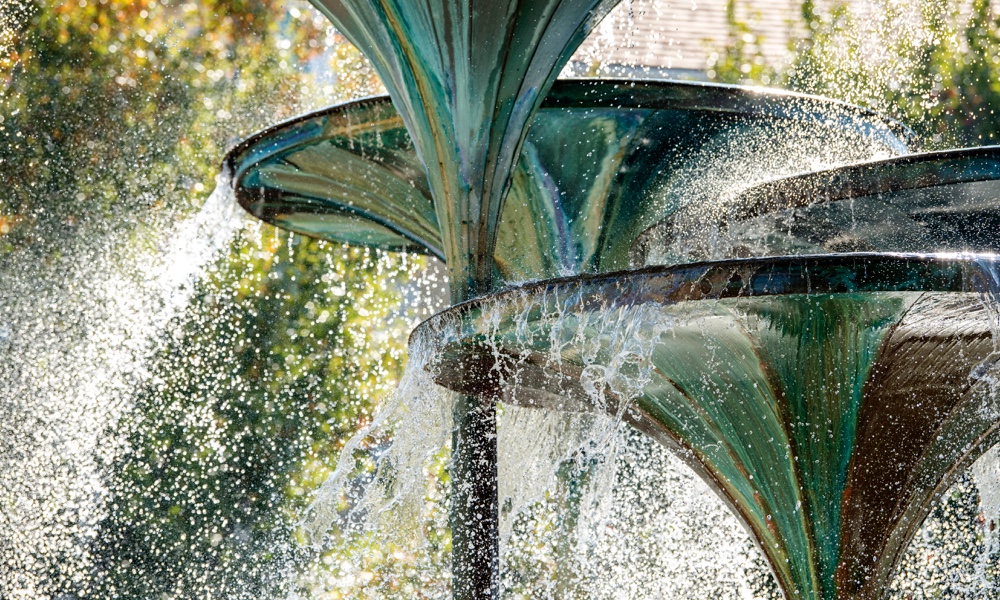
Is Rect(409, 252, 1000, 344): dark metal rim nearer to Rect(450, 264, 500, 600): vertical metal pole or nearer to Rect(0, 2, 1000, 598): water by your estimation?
Rect(450, 264, 500, 600): vertical metal pole

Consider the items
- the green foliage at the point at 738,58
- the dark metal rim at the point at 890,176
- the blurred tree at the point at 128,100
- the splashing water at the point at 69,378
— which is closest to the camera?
the dark metal rim at the point at 890,176

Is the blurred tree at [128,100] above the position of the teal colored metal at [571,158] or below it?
above

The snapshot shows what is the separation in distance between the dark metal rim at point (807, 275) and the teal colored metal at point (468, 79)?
84 centimetres

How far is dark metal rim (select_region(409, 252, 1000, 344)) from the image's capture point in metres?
2.17

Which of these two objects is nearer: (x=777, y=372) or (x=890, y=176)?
(x=777, y=372)

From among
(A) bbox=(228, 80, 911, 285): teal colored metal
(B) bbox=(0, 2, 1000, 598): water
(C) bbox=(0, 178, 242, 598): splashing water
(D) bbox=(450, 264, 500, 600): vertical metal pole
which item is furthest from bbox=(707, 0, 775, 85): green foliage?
(D) bbox=(450, 264, 500, 600): vertical metal pole

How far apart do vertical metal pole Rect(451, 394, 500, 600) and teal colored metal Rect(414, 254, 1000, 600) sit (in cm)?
21

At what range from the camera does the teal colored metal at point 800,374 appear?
225cm

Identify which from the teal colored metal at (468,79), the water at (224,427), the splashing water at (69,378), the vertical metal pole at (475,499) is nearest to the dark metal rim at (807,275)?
the teal colored metal at (468,79)

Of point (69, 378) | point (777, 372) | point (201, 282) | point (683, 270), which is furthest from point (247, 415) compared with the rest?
point (683, 270)

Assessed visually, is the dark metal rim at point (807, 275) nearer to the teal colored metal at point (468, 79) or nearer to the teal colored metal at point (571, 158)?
the teal colored metal at point (468, 79)

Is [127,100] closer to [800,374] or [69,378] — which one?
[69,378]

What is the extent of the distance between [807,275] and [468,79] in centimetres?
113

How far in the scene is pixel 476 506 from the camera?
325cm
